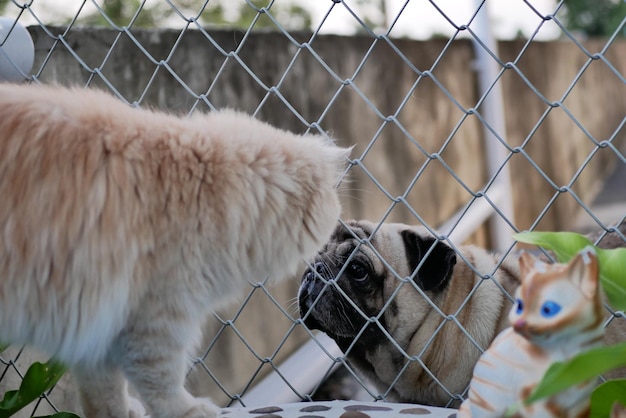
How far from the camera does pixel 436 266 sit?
2898mm

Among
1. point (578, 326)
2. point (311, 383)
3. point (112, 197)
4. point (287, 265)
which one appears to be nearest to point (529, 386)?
point (578, 326)

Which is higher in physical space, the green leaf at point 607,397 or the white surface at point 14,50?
the green leaf at point 607,397

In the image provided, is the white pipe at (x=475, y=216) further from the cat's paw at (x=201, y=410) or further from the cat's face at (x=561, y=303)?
the cat's face at (x=561, y=303)

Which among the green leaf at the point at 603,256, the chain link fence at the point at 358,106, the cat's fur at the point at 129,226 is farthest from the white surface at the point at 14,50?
the green leaf at the point at 603,256

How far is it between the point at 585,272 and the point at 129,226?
96 cm

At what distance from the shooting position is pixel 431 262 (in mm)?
2898

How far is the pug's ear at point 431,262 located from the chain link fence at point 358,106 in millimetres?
300

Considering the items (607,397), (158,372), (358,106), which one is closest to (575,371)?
(607,397)

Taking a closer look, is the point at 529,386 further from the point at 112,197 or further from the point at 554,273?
the point at 112,197

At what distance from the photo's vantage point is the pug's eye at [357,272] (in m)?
3.12

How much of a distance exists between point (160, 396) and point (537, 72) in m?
7.52

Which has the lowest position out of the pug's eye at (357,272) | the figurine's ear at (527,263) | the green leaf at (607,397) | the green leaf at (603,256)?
the pug's eye at (357,272)

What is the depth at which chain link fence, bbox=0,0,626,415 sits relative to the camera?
2.52 meters

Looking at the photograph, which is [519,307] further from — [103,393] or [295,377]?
[295,377]
